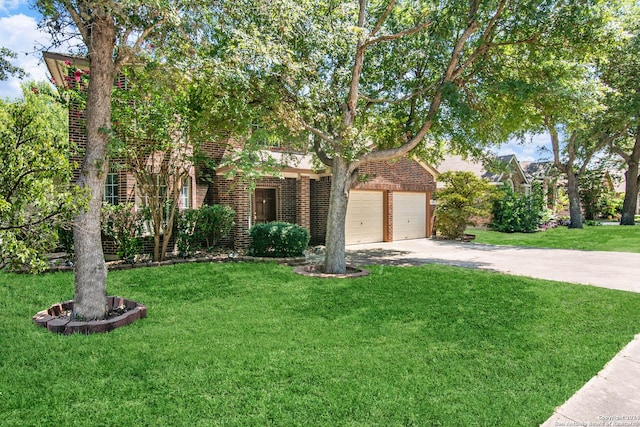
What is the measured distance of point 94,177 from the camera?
5.14 meters

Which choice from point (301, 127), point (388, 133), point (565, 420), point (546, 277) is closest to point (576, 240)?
point (546, 277)

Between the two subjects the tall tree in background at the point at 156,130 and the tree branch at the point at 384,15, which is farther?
the tree branch at the point at 384,15

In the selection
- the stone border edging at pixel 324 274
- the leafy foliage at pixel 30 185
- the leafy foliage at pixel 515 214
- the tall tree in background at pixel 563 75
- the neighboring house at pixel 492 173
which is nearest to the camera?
the leafy foliage at pixel 30 185

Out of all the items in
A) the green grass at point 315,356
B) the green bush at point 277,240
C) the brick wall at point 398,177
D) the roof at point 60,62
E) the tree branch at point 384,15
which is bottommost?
the green grass at point 315,356

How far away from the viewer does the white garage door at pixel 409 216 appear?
16.6 m

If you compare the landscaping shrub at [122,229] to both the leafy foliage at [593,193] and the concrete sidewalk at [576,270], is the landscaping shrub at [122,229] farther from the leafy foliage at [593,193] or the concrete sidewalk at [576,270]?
the leafy foliage at [593,193]

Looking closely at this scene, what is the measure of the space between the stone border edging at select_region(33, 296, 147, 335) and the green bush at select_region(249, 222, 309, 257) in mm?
4910

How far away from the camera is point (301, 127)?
8477mm

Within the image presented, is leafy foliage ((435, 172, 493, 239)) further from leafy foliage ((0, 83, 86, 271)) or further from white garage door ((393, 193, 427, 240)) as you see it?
leafy foliage ((0, 83, 86, 271))

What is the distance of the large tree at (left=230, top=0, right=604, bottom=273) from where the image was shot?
304 inches

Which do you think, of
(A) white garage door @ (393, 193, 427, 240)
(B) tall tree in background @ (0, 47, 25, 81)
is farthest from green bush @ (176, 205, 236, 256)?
(A) white garage door @ (393, 193, 427, 240)

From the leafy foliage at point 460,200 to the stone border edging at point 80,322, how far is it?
1364 cm

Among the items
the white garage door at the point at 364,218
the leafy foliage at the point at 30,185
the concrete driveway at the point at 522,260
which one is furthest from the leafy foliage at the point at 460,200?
the leafy foliage at the point at 30,185

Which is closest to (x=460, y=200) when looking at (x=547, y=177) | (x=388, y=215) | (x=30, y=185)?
(x=388, y=215)
